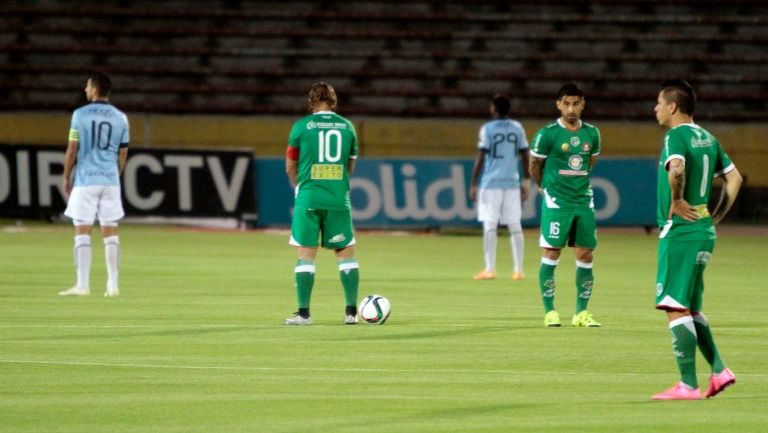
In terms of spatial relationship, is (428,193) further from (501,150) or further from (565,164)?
(565,164)

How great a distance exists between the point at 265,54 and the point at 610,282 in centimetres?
1925

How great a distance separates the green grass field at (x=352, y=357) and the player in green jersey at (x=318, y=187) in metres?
0.47

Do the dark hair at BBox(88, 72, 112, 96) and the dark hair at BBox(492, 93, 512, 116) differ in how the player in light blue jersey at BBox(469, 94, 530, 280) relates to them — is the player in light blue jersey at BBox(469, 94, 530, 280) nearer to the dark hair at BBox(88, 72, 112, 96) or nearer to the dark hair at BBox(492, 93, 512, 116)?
the dark hair at BBox(492, 93, 512, 116)

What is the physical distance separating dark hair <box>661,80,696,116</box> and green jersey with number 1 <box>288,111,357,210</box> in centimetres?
432

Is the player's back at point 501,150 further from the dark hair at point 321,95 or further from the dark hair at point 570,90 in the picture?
the dark hair at point 321,95

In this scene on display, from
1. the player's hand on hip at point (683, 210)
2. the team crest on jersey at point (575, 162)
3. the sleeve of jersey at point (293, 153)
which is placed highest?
the sleeve of jersey at point (293, 153)

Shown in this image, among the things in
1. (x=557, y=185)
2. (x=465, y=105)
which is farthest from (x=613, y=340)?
(x=465, y=105)

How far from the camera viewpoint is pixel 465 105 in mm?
34938

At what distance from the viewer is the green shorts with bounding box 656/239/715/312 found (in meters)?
8.59

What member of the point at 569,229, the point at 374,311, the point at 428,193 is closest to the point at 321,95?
the point at 374,311

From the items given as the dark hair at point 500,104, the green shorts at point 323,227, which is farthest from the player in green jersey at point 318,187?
the dark hair at point 500,104

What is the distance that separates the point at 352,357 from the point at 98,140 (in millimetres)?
5891

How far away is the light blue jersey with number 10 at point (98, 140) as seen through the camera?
1532 cm

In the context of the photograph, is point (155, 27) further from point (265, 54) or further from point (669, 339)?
point (669, 339)
